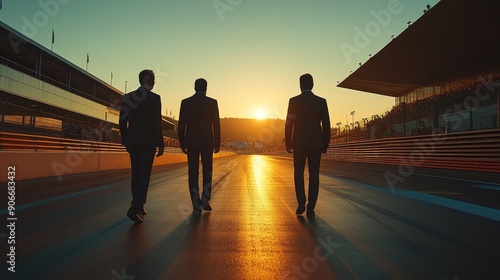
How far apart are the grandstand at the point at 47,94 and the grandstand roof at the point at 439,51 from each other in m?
21.3

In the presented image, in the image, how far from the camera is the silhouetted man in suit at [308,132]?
5.91 m

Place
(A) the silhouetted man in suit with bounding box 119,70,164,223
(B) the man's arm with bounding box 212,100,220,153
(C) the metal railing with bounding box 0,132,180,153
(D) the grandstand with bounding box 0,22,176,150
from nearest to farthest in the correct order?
1. (A) the silhouetted man in suit with bounding box 119,70,164,223
2. (B) the man's arm with bounding box 212,100,220,153
3. (C) the metal railing with bounding box 0,132,180,153
4. (D) the grandstand with bounding box 0,22,176,150

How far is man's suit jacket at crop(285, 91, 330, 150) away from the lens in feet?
19.3

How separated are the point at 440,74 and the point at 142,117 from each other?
1653 inches

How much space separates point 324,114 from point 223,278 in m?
3.51

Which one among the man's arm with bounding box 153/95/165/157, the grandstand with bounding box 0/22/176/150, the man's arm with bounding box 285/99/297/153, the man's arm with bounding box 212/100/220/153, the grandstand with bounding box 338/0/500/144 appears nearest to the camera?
the man's arm with bounding box 153/95/165/157

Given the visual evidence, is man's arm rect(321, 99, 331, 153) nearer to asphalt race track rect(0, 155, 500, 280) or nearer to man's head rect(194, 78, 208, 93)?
asphalt race track rect(0, 155, 500, 280)

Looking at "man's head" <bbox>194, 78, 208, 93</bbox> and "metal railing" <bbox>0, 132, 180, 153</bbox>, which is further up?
"man's head" <bbox>194, 78, 208, 93</bbox>

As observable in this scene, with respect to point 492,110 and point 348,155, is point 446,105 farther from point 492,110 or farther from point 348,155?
point 348,155

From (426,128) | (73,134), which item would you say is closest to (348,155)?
(426,128)

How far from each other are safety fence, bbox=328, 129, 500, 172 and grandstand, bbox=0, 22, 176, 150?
636 inches

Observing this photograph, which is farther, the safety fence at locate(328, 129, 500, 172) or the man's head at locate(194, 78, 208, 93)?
the safety fence at locate(328, 129, 500, 172)

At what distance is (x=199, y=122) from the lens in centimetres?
608

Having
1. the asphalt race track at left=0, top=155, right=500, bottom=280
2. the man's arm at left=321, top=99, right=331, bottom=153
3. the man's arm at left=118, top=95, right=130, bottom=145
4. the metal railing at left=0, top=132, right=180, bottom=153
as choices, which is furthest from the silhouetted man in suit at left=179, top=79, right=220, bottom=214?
the metal railing at left=0, top=132, right=180, bottom=153
